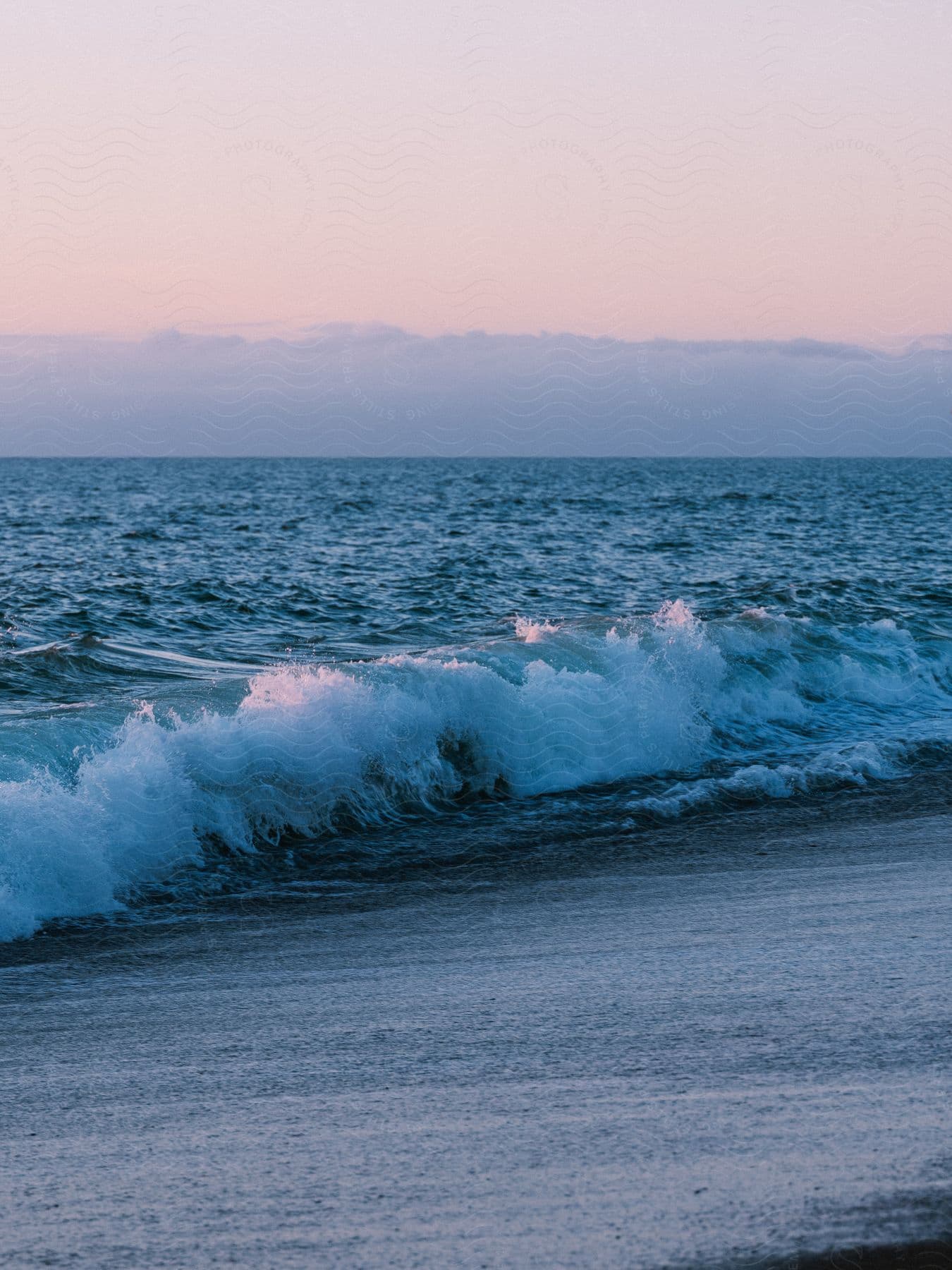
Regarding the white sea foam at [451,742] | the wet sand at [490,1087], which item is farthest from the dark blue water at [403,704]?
the wet sand at [490,1087]

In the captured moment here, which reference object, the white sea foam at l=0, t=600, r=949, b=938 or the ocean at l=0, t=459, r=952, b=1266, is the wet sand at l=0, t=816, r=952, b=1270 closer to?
the ocean at l=0, t=459, r=952, b=1266

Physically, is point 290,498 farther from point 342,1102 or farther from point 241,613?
point 342,1102

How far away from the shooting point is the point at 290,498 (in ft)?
207

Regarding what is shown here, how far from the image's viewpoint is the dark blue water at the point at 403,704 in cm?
754

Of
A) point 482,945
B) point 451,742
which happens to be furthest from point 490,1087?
point 451,742

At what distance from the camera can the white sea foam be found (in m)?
7.03

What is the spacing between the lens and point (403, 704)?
9961 mm

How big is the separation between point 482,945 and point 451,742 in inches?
168

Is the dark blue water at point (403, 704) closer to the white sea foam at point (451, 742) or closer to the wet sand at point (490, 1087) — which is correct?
the white sea foam at point (451, 742)

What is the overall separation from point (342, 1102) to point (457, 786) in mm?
5532

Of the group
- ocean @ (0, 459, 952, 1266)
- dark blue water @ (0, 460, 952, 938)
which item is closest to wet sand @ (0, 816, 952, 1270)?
ocean @ (0, 459, 952, 1266)

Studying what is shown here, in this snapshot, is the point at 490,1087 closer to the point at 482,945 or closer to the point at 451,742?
the point at 482,945

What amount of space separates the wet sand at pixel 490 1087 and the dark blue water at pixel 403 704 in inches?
53.5

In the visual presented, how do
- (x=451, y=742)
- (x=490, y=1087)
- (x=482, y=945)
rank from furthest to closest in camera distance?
(x=451, y=742)
(x=482, y=945)
(x=490, y=1087)
